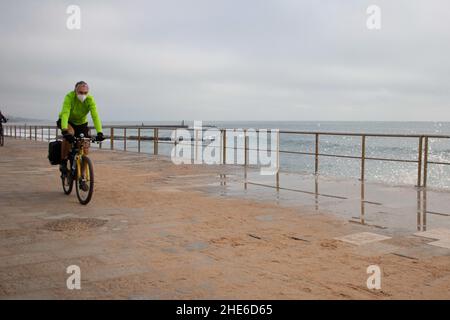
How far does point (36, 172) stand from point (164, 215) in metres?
6.62

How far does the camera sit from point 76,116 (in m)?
7.40

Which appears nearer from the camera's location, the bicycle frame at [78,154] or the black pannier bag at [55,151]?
the bicycle frame at [78,154]

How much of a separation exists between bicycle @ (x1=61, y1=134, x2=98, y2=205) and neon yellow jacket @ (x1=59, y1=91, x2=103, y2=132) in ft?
1.01

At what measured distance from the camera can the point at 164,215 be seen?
6.13 metres

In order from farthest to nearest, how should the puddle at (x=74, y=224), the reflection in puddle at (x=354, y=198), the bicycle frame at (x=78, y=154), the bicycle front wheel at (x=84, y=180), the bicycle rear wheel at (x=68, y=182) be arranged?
1. the bicycle rear wheel at (x=68, y=182)
2. the bicycle frame at (x=78, y=154)
3. the bicycle front wheel at (x=84, y=180)
4. the reflection in puddle at (x=354, y=198)
5. the puddle at (x=74, y=224)

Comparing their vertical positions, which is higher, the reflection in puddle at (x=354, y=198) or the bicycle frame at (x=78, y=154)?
the bicycle frame at (x=78, y=154)

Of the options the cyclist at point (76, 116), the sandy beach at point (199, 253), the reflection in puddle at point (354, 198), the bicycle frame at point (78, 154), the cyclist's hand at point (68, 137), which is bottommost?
the sandy beach at point (199, 253)

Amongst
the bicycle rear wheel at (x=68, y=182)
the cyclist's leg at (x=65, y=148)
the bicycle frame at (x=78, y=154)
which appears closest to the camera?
Result: the bicycle frame at (x=78, y=154)

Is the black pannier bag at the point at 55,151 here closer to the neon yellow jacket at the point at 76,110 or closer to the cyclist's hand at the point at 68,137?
the neon yellow jacket at the point at 76,110

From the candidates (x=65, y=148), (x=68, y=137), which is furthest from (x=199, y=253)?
(x=65, y=148)

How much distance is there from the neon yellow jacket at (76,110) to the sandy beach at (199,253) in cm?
125

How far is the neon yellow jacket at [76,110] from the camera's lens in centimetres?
702

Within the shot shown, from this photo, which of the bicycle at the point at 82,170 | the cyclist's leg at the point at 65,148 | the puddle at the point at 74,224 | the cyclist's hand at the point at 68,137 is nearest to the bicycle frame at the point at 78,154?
the bicycle at the point at 82,170

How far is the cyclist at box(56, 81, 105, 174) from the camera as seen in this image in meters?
7.00
